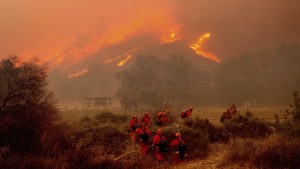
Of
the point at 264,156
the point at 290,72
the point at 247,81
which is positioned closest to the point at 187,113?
the point at 264,156

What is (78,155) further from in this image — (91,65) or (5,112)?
(91,65)

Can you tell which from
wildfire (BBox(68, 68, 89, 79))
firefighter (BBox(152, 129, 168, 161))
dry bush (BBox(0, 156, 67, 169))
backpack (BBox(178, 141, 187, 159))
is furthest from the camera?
wildfire (BBox(68, 68, 89, 79))

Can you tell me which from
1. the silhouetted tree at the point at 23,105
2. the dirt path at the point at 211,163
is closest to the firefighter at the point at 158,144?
the dirt path at the point at 211,163

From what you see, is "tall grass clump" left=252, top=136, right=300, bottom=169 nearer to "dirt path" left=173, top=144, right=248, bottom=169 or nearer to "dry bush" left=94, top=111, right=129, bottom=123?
"dirt path" left=173, top=144, right=248, bottom=169

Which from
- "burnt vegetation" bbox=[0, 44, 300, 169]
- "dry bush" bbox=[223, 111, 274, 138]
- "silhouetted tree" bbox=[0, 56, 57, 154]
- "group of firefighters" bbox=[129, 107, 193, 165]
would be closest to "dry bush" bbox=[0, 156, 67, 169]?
"burnt vegetation" bbox=[0, 44, 300, 169]

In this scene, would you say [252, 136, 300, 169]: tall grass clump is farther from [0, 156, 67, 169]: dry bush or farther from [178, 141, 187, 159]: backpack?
[0, 156, 67, 169]: dry bush

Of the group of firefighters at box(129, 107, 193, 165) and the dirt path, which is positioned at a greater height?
the group of firefighters at box(129, 107, 193, 165)

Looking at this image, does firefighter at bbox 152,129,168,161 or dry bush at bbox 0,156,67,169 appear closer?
dry bush at bbox 0,156,67,169

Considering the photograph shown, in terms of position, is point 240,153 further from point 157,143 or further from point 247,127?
point 247,127

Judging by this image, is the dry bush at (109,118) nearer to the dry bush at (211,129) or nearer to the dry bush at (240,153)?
the dry bush at (211,129)

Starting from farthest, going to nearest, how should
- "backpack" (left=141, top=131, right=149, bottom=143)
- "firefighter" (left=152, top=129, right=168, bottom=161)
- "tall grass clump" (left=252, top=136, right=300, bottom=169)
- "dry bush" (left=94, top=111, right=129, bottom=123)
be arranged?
"dry bush" (left=94, top=111, right=129, bottom=123)
"backpack" (left=141, top=131, right=149, bottom=143)
"firefighter" (left=152, top=129, right=168, bottom=161)
"tall grass clump" (left=252, top=136, right=300, bottom=169)

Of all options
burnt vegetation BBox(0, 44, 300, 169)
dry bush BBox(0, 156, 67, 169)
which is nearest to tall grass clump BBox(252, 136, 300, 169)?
burnt vegetation BBox(0, 44, 300, 169)

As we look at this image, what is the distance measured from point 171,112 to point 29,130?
12698mm

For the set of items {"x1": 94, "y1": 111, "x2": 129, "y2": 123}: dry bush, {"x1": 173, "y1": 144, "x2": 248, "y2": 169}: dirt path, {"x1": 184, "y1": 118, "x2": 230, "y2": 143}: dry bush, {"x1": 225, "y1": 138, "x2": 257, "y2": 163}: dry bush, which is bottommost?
{"x1": 173, "y1": 144, "x2": 248, "y2": 169}: dirt path
